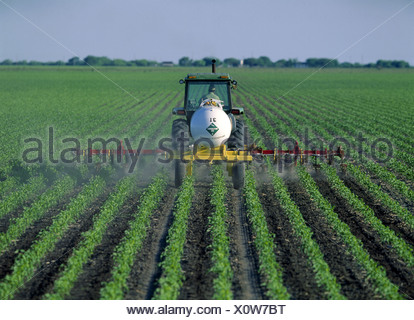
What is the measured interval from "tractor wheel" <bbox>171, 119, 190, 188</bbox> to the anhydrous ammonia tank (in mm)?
530

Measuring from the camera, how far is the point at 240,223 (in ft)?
37.0

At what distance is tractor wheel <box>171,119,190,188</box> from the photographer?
1355 cm

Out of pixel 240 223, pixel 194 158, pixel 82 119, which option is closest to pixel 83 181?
pixel 194 158

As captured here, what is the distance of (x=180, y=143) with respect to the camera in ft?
45.7

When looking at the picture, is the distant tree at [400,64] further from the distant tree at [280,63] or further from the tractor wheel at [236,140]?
the tractor wheel at [236,140]

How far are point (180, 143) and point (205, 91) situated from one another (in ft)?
7.08

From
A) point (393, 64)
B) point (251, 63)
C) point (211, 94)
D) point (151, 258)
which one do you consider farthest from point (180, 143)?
point (393, 64)

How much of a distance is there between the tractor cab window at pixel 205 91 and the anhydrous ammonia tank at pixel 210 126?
166 centimetres

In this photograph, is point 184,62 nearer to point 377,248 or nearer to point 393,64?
point 393,64

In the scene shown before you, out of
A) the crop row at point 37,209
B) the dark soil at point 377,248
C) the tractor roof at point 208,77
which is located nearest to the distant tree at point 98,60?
the tractor roof at point 208,77

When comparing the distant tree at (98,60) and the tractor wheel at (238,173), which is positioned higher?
the distant tree at (98,60)

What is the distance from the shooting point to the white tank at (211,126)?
515 inches

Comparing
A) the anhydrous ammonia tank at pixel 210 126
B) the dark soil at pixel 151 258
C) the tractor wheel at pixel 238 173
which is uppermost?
the anhydrous ammonia tank at pixel 210 126
